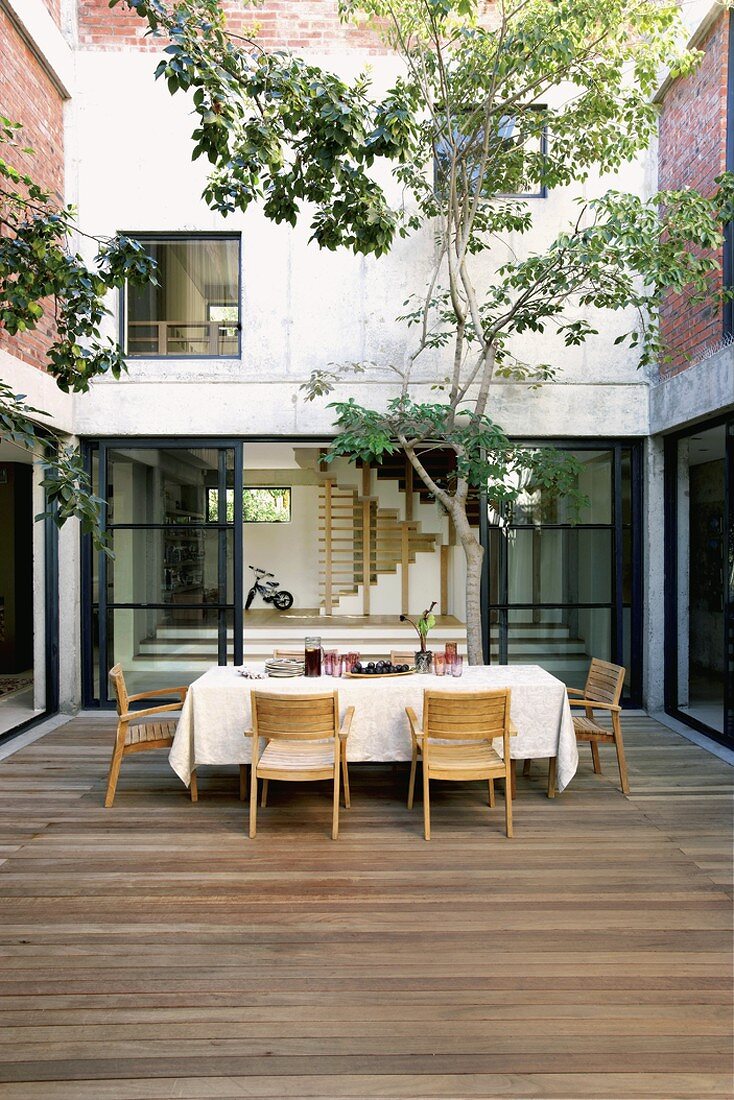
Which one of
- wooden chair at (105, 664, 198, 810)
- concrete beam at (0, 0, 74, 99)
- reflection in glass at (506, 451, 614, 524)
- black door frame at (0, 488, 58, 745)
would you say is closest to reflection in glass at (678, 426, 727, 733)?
reflection in glass at (506, 451, 614, 524)

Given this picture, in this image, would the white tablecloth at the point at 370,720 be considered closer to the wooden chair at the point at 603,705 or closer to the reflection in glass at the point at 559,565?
the wooden chair at the point at 603,705

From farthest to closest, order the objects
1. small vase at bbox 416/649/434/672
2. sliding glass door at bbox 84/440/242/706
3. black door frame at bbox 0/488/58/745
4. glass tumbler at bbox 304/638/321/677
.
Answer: sliding glass door at bbox 84/440/242/706 → black door frame at bbox 0/488/58/745 → small vase at bbox 416/649/434/672 → glass tumbler at bbox 304/638/321/677

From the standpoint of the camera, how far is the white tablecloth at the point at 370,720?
165 inches

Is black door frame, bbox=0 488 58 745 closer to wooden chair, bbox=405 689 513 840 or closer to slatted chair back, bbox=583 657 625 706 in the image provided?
wooden chair, bbox=405 689 513 840

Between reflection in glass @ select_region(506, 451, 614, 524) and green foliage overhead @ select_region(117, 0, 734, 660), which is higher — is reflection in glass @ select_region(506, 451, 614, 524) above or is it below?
below

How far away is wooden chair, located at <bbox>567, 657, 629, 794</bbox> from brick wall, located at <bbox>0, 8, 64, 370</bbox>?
4597mm

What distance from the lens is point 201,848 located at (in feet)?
12.0

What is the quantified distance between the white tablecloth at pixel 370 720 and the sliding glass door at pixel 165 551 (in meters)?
2.34

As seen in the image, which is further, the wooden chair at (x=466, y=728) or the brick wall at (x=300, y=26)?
the brick wall at (x=300, y=26)

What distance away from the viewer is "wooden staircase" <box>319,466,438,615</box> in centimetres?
1220

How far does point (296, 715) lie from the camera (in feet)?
12.1

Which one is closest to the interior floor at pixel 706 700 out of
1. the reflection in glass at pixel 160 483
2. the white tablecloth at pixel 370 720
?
the white tablecloth at pixel 370 720

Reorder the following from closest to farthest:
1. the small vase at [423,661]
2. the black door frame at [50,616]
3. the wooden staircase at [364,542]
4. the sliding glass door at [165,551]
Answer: the small vase at [423,661]
the black door frame at [50,616]
the sliding glass door at [165,551]
the wooden staircase at [364,542]

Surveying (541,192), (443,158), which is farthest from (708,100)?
(443,158)
